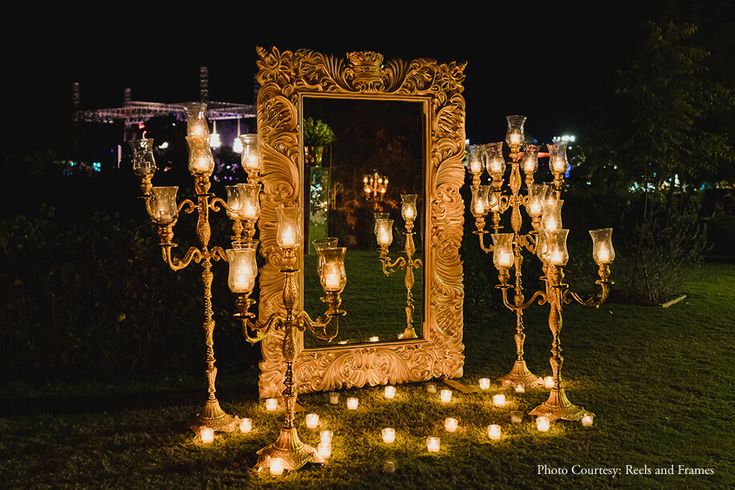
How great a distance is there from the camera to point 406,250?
6.12m

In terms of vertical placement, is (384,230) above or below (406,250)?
above

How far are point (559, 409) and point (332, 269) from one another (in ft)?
6.92

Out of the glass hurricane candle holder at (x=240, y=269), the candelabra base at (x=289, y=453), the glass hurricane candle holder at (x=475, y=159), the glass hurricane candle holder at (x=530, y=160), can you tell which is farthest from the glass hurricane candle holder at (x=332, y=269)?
the glass hurricane candle holder at (x=530, y=160)

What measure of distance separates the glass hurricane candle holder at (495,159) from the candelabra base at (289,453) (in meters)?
2.66

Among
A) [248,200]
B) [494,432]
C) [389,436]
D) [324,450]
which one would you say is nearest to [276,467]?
[324,450]

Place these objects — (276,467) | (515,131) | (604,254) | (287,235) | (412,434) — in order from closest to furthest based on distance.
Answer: (287,235) < (276,467) < (604,254) < (412,434) < (515,131)

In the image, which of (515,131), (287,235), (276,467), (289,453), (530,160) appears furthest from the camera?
(530,160)

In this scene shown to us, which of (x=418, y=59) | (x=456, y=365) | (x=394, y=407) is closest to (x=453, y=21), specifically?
(x=418, y=59)

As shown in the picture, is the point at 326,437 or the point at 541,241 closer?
the point at 326,437

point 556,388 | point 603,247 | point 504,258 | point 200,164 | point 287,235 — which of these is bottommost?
point 556,388

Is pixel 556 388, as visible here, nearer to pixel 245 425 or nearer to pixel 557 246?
pixel 557 246

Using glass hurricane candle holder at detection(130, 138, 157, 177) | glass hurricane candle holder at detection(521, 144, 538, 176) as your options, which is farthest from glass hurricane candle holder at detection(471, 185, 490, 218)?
glass hurricane candle holder at detection(130, 138, 157, 177)

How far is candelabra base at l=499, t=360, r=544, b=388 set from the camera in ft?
19.8

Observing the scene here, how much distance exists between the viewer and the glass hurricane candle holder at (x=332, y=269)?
4273mm
